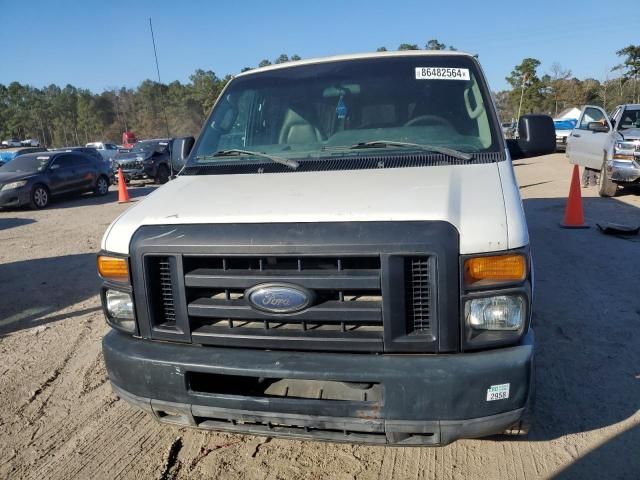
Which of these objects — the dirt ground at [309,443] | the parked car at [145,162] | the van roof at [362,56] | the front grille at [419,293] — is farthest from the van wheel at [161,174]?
the front grille at [419,293]

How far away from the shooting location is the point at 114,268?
8.46 feet

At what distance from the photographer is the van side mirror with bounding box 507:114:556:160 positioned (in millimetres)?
3756

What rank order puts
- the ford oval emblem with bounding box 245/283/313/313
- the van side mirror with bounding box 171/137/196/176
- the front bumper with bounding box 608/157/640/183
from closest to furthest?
the ford oval emblem with bounding box 245/283/313/313 → the van side mirror with bounding box 171/137/196/176 → the front bumper with bounding box 608/157/640/183

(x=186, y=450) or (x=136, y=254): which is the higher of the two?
(x=136, y=254)

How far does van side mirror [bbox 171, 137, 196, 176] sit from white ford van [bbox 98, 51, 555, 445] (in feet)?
4.01

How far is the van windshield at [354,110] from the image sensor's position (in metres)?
3.31

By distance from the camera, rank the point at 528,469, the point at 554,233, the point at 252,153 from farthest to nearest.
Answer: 1. the point at 554,233
2. the point at 252,153
3. the point at 528,469

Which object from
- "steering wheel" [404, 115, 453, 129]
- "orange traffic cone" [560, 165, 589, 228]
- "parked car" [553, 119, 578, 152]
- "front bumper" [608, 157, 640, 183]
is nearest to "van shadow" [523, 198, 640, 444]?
"orange traffic cone" [560, 165, 589, 228]

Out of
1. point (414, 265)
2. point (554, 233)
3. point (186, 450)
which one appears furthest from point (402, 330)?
point (554, 233)

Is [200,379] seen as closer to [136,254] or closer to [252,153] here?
[136,254]

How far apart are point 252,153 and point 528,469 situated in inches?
95.3

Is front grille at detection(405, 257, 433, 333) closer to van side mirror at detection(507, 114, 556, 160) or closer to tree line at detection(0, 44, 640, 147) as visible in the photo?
van side mirror at detection(507, 114, 556, 160)

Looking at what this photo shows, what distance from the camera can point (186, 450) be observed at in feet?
9.82

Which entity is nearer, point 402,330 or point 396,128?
point 402,330
